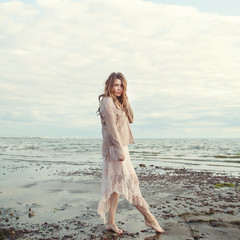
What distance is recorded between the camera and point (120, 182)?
4.44 meters

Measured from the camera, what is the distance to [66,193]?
25.5 feet

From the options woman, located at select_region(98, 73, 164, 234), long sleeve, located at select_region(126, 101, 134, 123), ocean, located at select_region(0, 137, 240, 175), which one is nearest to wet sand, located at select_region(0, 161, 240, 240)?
woman, located at select_region(98, 73, 164, 234)

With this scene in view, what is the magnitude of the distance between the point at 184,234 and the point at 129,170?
4.37 ft

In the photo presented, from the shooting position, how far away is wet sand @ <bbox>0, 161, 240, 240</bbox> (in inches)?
176

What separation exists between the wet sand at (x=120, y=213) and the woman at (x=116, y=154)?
0.41 meters

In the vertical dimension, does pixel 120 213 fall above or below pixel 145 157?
above

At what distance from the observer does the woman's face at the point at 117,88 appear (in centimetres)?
448

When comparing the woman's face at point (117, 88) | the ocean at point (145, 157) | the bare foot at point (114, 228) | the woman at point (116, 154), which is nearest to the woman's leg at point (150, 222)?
the woman at point (116, 154)

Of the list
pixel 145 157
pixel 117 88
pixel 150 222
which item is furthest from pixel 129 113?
pixel 145 157

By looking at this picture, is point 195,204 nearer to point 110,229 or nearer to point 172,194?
point 172,194

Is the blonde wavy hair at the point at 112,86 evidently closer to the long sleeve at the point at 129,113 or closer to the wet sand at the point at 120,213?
the long sleeve at the point at 129,113

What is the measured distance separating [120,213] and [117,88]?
8.71 feet

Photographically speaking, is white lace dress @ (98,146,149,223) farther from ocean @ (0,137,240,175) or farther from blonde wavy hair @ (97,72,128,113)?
ocean @ (0,137,240,175)

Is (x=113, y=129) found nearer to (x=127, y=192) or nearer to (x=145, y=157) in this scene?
(x=127, y=192)
